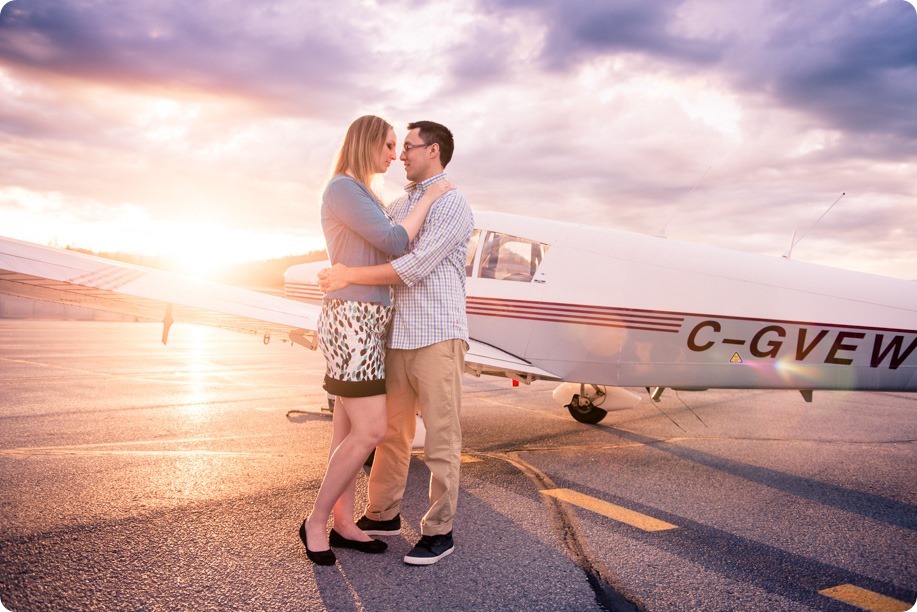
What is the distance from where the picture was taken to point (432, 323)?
2.94 m

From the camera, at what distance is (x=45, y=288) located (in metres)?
3.73

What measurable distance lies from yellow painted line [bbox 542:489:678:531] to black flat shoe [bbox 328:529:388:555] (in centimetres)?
139

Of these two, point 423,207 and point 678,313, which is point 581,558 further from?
point 678,313

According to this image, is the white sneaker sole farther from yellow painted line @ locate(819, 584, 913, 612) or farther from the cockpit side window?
the cockpit side window

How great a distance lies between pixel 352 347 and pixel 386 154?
0.91 metres

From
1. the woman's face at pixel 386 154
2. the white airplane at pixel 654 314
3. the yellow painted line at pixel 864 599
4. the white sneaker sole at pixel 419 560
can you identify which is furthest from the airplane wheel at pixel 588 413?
the woman's face at pixel 386 154

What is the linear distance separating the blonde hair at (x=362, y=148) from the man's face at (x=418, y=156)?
5.7 inches

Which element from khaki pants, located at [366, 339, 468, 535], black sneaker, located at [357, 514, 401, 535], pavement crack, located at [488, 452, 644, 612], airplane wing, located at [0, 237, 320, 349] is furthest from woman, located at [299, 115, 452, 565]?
airplane wing, located at [0, 237, 320, 349]

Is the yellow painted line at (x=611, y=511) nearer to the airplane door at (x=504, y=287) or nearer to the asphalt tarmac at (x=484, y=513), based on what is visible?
the asphalt tarmac at (x=484, y=513)

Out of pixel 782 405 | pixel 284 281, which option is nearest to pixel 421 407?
pixel 284 281

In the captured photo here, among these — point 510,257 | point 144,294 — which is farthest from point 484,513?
point 510,257

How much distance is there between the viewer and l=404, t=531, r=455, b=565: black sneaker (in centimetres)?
288

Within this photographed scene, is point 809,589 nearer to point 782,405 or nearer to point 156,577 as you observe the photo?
point 156,577

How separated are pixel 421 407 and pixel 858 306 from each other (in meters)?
3.79
